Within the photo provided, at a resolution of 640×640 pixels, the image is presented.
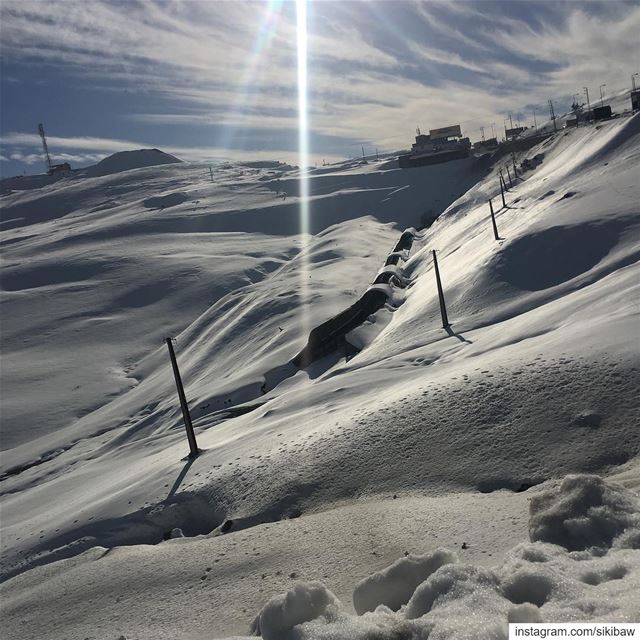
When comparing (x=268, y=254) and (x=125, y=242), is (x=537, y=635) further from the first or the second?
(x=125, y=242)

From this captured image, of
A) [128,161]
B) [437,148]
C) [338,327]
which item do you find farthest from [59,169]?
[338,327]

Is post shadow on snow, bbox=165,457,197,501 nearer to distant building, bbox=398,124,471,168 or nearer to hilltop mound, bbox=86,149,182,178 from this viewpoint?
distant building, bbox=398,124,471,168

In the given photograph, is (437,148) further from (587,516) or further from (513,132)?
(587,516)

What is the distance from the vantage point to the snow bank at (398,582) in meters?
5.20

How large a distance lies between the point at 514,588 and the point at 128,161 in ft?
570

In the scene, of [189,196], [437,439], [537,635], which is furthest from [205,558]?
[189,196]

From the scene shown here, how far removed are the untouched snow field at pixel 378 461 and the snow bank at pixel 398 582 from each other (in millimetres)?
17

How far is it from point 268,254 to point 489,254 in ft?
122

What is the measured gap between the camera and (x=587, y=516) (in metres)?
5.20

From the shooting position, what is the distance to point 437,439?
9.38m

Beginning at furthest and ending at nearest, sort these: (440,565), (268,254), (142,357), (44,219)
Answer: (44,219) < (268,254) < (142,357) < (440,565)

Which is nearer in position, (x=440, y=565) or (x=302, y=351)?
(x=440, y=565)

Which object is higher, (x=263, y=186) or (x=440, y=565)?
(x=263, y=186)

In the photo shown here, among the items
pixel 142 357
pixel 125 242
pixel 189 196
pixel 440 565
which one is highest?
pixel 189 196
